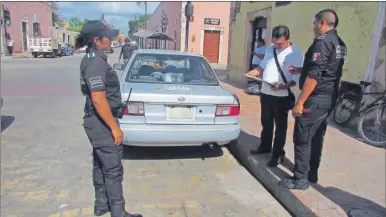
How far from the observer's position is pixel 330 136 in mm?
5531

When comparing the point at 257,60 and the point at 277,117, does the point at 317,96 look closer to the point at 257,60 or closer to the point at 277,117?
the point at 277,117

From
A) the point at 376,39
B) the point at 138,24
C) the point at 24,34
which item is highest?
the point at 138,24

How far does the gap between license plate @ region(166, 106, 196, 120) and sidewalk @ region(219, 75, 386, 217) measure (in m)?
1.03

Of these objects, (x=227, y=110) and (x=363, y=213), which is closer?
(x=363, y=213)

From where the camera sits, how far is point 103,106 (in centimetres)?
252

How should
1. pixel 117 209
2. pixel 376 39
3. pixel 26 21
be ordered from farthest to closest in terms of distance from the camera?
1. pixel 26 21
2. pixel 376 39
3. pixel 117 209

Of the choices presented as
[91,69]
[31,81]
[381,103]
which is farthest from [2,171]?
[31,81]

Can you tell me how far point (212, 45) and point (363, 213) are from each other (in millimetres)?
24334

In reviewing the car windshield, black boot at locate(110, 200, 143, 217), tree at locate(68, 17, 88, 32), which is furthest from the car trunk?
black boot at locate(110, 200, 143, 217)

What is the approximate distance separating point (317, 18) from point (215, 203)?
2092 mm

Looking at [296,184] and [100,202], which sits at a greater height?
[296,184]

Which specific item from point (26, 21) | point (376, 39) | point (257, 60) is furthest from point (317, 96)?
point (26, 21)

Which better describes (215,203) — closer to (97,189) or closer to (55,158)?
(97,189)

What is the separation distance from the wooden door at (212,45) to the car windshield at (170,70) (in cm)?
2156
